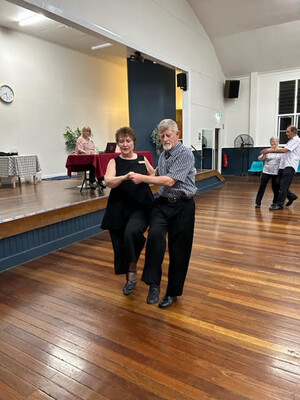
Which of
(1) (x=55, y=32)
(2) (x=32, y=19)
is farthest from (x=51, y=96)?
(2) (x=32, y=19)

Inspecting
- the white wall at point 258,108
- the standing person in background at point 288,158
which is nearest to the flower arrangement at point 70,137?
the white wall at point 258,108

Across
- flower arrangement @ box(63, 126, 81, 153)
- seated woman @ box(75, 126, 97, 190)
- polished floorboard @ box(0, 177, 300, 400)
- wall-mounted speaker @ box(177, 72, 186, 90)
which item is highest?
wall-mounted speaker @ box(177, 72, 186, 90)

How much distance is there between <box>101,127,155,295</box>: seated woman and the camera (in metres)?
2.32

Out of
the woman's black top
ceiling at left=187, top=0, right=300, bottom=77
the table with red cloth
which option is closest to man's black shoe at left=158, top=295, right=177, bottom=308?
the woman's black top

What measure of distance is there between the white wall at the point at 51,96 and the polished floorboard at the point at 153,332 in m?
5.69

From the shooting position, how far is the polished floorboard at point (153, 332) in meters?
1.59

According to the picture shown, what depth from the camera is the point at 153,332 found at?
6.71ft

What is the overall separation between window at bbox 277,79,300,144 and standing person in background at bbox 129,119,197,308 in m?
9.65

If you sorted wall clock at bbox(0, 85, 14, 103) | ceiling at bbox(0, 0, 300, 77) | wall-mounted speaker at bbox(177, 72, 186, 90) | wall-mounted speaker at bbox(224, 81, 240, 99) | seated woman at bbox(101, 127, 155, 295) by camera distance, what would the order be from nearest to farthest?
1. seated woman at bbox(101, 127, 155, 295)
2. wall clock at bbox(0, 85, 14, 103)
3. ceiling at bbox(0, 0, 300, 77)
4. wall-mounted speaker at bbox(177, 72, 186, 90)
5. wall-mounted speaker at bbox(224, 81, 240, 99)

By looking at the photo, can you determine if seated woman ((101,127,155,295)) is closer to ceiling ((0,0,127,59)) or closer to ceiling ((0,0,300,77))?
ceiling ((0,0,127,59))

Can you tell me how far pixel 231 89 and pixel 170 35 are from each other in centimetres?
429

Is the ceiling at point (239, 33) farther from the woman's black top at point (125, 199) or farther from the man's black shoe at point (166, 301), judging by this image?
the man's black shoe at point (166, 301)

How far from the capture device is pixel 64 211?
4.01m

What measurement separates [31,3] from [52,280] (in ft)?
11.8
